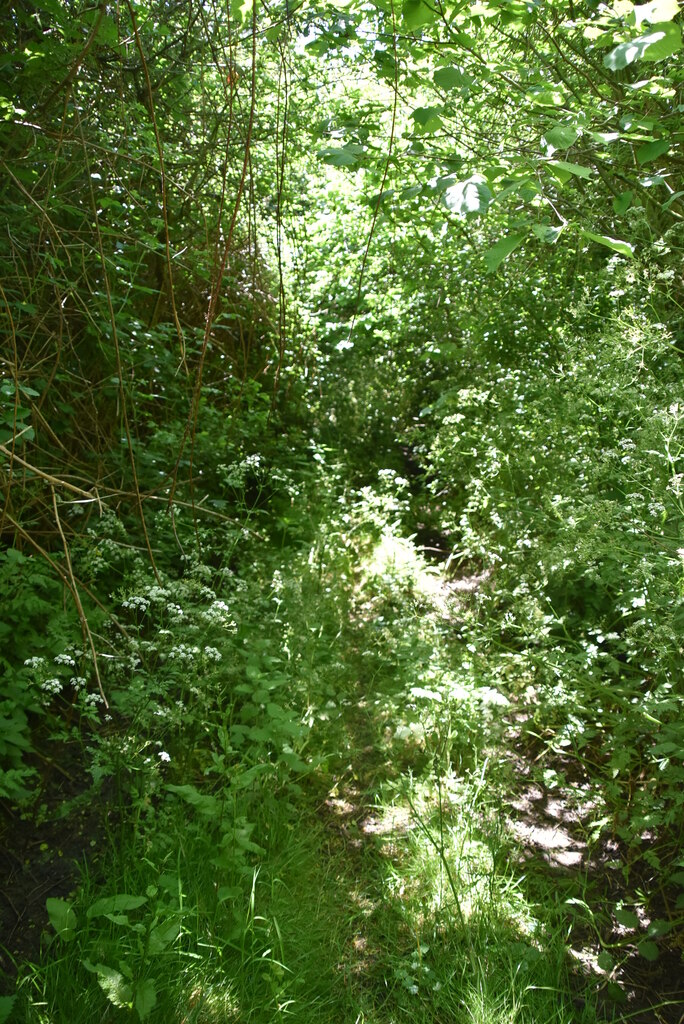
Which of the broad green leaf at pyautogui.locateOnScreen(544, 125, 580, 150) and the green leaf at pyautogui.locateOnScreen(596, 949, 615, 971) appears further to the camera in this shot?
the green leaf at pyautogui.locateOnScreen(596, 949, 615, 971)

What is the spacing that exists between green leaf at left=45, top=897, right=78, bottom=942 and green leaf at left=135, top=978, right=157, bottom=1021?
292 mm

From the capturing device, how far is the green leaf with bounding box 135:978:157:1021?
1.88m

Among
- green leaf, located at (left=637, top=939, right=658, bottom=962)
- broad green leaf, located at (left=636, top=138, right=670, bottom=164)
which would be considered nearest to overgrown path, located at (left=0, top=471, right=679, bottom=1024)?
green leaf, located at (left=637, top=939, right=658, bottom=962)

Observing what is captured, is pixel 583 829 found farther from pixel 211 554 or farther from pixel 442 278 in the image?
pixel 442 278

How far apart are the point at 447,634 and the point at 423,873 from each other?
1.43 m

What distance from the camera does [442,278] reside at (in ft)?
19.3

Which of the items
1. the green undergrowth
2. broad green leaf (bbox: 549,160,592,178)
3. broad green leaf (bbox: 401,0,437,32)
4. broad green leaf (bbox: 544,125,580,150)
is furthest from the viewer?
broad green leaf (bbox: 401,0,437,32)

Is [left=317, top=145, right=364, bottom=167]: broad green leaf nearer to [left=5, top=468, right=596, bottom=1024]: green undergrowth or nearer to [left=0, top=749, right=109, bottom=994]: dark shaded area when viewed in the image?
[left=5, top=468, right=596, bottom=1024]: green undergrowth

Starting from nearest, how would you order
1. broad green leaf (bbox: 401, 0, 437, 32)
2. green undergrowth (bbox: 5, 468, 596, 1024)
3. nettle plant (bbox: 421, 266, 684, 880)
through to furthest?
1. green undergrowth (bbox: 5, 468, 596, 1024)
2. broad green leaf (bbox: 401, 0, 437, 32)
3. nettle plant (bbox: 421, 266, 684, 880)

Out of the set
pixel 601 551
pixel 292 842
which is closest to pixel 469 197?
pixel 601 551

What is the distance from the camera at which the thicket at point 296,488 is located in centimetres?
240

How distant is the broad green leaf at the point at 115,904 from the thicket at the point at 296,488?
0.04 feet

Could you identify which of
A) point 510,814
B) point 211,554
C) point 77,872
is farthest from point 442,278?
point 77,872

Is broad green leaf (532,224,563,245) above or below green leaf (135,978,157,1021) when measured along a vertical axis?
above
